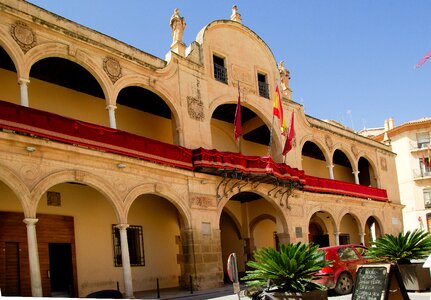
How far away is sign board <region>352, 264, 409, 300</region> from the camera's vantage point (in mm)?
7191

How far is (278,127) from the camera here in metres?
23.3

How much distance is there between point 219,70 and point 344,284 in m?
11.2

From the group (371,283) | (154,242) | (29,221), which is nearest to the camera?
(371,283)

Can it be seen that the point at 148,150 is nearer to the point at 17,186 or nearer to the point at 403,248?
the point at 17,186

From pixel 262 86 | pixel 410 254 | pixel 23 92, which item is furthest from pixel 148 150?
pixel 262 86

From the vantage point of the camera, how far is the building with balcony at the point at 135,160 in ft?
44.2

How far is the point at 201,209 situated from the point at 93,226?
12.6ft

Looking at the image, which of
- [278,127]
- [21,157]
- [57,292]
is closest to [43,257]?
[57,292]

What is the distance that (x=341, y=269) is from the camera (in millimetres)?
12875

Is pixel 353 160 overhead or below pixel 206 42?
below

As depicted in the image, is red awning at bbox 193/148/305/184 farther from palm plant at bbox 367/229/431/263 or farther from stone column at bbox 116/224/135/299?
palm plant at bbox 367/229/431/263

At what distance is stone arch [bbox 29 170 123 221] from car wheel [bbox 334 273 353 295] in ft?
21.5

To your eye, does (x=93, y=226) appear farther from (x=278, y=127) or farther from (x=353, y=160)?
(x=353, y=160)

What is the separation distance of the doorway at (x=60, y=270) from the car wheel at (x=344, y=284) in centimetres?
848
